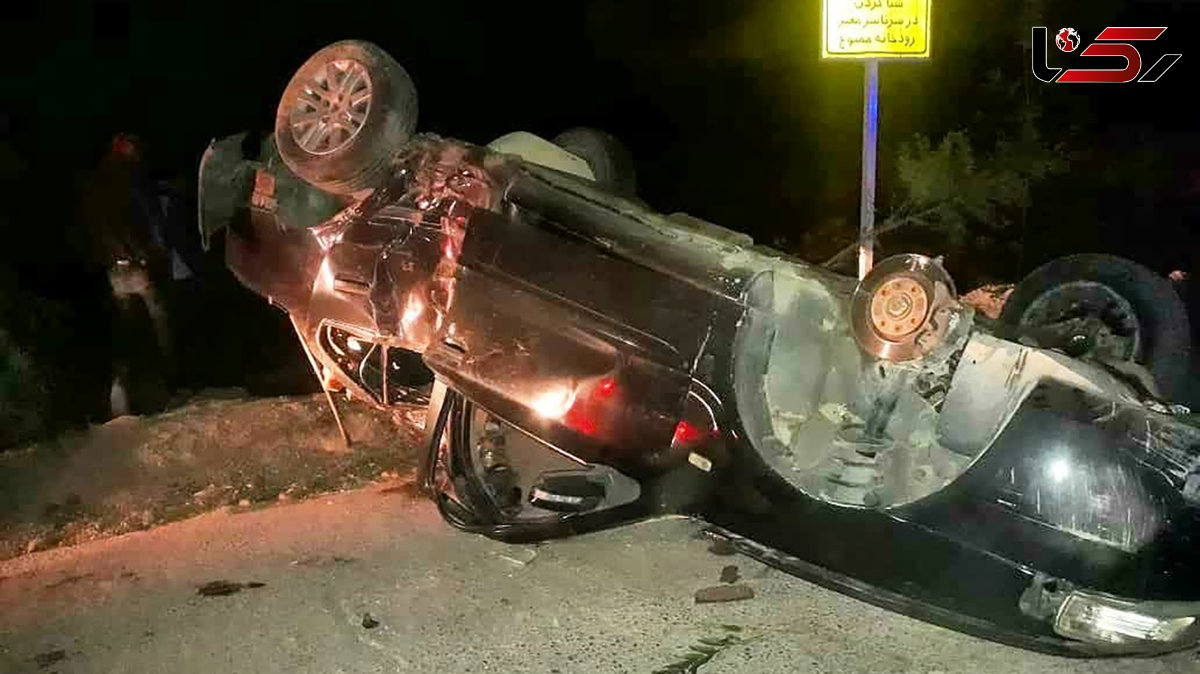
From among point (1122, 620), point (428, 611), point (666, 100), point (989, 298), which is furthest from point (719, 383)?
point (666, 100)

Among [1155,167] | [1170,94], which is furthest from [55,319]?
[1170,94]

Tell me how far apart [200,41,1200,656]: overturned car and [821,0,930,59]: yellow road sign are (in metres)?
1.99

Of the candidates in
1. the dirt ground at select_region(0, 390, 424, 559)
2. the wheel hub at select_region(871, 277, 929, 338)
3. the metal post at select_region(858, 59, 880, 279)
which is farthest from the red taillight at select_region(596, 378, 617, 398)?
the metal post at select_region(858, 59, 880, 279)

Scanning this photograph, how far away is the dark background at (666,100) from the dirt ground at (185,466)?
2479mm

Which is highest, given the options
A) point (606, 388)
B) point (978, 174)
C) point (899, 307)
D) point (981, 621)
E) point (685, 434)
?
point (899, 307)

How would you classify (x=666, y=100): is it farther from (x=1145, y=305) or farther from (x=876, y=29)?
(x=1145, y=305)

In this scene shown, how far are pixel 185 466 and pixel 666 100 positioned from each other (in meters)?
15.2

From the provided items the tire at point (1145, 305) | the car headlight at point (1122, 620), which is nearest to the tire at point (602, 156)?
the tire at point (1145, 305)

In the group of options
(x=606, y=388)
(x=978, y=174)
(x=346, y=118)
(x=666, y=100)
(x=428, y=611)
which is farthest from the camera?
(x=666, y=100)

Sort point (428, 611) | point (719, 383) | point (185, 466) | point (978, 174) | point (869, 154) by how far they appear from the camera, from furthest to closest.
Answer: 1. point (978, 174)
2. point (869, 154)
3. point (185, 466)
4. point (428, 611)
5. point (719, 383)

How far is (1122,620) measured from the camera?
11.0 feet

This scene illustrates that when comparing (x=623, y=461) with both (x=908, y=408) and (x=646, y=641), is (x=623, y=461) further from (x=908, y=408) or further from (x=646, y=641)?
(x=908, y=408)

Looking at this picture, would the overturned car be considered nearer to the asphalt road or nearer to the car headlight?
the car headlight

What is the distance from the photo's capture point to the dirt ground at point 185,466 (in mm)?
5539
